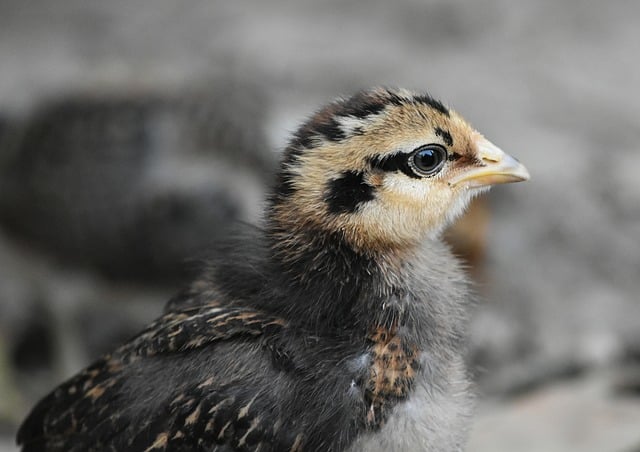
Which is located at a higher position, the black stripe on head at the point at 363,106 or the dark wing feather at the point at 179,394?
the black stripe on head at the point at 363,106

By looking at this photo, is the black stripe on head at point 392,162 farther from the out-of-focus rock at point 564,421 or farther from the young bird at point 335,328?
the out-of-focus rock at point 564,421

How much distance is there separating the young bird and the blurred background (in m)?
1.59

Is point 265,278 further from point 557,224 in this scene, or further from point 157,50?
point 157,50

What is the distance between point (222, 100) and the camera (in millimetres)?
5629

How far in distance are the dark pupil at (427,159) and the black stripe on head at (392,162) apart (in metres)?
0.04

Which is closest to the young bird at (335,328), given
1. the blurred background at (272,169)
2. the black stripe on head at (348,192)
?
the black stripe on head at (348,192)

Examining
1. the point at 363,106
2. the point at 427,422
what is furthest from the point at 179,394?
the point at 363,106

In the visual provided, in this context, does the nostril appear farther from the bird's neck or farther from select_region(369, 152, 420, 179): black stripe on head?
the bird's neck

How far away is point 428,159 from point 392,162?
0.41ft

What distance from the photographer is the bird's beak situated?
9.41 ft

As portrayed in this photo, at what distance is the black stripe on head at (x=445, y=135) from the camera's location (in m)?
2.80

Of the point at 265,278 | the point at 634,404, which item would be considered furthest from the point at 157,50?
the point at 265,278

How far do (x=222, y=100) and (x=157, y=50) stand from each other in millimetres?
1842

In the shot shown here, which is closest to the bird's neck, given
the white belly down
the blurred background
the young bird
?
the young bird
